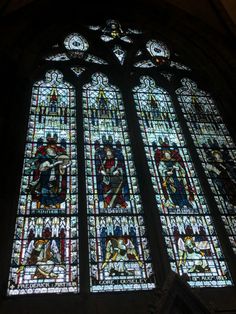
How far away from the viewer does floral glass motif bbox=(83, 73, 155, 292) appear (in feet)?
19.2

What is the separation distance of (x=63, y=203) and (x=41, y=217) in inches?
17.2

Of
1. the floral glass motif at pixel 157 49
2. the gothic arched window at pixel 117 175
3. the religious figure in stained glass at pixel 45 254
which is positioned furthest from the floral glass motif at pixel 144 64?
the religious figure in stained glass at pixel 45 254

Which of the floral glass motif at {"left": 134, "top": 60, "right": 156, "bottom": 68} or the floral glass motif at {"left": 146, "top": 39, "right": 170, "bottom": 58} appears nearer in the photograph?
the floral glass motif at {"left": 134, "top": 60, "right": 156, "bottom": 68}

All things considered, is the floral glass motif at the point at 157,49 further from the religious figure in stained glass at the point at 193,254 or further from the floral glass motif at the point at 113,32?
the religious figure in stained glass at the point at 193,254

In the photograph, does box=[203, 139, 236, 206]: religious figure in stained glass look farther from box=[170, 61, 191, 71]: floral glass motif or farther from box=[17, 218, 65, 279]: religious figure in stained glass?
box=[17, 218, 65, 279]: religious figure in stained glass

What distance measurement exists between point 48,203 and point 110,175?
1166 mm

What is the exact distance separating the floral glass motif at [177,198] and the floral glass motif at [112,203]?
1.28 feet

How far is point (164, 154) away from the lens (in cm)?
779

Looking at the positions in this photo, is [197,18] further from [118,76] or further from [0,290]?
[0,290]

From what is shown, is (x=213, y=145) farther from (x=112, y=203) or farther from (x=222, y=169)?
(x=112, y=203)

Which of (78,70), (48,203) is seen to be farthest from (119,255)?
(78,70)

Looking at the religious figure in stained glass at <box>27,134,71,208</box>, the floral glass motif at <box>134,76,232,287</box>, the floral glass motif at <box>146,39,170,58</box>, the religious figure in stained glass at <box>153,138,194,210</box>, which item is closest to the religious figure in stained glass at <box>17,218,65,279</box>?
the religious figure in stained glass at <box>27,134,71,208</box>

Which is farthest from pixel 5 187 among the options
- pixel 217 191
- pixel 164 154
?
pixel 217 191

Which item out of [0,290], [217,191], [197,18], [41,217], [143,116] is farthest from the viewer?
[197,18]
